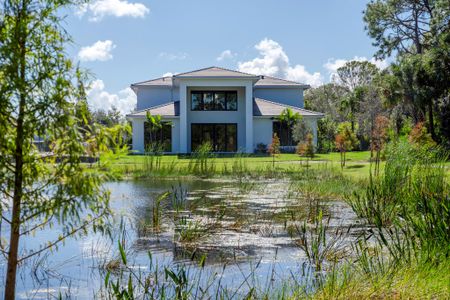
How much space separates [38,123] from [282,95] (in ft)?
145

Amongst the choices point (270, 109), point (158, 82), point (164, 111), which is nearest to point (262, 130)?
A: point (270, 109)

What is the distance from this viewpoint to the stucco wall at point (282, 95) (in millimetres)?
47500

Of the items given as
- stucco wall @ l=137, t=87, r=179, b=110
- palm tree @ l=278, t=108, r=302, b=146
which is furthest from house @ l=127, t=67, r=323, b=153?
stucco wall @ l=137, t=87, r=179, b=110

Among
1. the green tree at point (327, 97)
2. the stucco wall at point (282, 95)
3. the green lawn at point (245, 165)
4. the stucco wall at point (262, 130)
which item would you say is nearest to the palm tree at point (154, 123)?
the stucco wall at point (262, 130)

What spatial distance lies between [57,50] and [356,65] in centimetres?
6540

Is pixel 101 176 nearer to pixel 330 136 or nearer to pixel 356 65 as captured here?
pixel 330 136

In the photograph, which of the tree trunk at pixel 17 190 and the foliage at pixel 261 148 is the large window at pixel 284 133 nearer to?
the foliage at pixel 261 148

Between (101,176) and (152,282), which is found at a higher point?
(101,176)

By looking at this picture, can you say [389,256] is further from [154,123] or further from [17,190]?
[154,123]

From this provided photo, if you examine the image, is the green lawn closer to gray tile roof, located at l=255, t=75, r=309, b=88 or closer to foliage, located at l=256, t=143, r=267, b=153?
A: foliage, located at l=256, t=143, r=267, b=153

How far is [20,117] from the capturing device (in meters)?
4.11

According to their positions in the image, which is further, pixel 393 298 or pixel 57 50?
pixel 393 298

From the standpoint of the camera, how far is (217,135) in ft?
137

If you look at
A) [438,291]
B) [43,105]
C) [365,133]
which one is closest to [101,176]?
[43,105]
